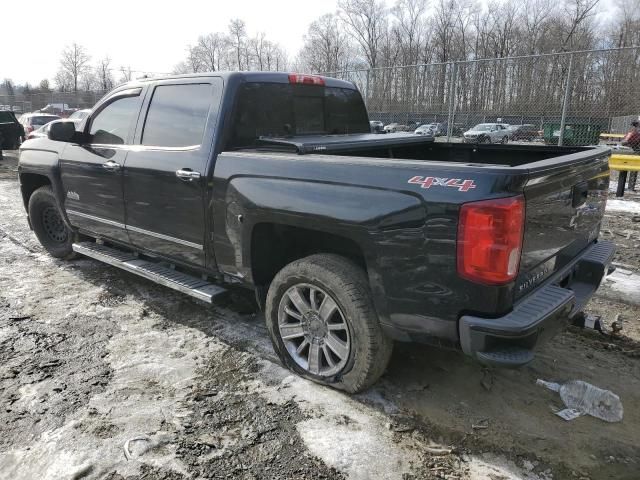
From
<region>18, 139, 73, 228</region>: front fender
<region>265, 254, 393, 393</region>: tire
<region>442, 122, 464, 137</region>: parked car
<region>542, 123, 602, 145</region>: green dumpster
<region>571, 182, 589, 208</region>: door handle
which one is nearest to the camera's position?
<region>265, 254, 393, 393</region>: tire

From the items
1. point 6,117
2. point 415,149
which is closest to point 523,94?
point 415,149

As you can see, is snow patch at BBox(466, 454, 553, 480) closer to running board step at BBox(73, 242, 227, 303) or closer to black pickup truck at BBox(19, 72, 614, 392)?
black pickup truck at BBox(19, 72, 614, 392)

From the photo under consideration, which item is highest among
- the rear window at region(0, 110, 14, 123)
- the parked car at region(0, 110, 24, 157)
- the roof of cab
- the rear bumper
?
the roof of cab

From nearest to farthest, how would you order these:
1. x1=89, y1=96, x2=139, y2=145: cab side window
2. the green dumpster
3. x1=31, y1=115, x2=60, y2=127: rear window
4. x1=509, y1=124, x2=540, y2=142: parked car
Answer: x1=89, y1=96, x2=139, y2=145: cab side window, the green dumpster, x1=509, y1=124, x2=540, y2=142: parked car, x1=31, y1=115, x2=60, y2=127: rear window

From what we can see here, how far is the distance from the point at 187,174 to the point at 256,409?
1.71 m

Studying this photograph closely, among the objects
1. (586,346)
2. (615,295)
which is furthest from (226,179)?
(615,295)

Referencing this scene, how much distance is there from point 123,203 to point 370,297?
8.51 feet

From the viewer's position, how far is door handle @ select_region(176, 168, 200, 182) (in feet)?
11.7

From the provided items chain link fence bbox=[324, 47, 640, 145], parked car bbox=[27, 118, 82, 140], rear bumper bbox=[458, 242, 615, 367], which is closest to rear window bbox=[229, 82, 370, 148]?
parked car bbox=[27, 118, 82, 140]

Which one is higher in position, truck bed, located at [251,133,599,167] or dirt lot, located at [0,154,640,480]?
truck bed, located at [251,133,599,167]

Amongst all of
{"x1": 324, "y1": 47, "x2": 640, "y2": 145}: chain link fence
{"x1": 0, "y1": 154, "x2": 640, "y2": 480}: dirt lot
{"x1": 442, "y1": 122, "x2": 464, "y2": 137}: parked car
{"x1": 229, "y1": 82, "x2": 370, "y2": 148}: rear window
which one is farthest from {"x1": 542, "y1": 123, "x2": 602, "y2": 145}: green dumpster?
{"x1": 229, "y1": 82, "x2": 370, "y2": 148}: rear window

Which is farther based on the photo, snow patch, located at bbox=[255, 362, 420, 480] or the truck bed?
the truck bed

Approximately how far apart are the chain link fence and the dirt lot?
717 cm

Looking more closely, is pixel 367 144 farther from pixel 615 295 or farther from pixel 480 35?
pixel 480 35
